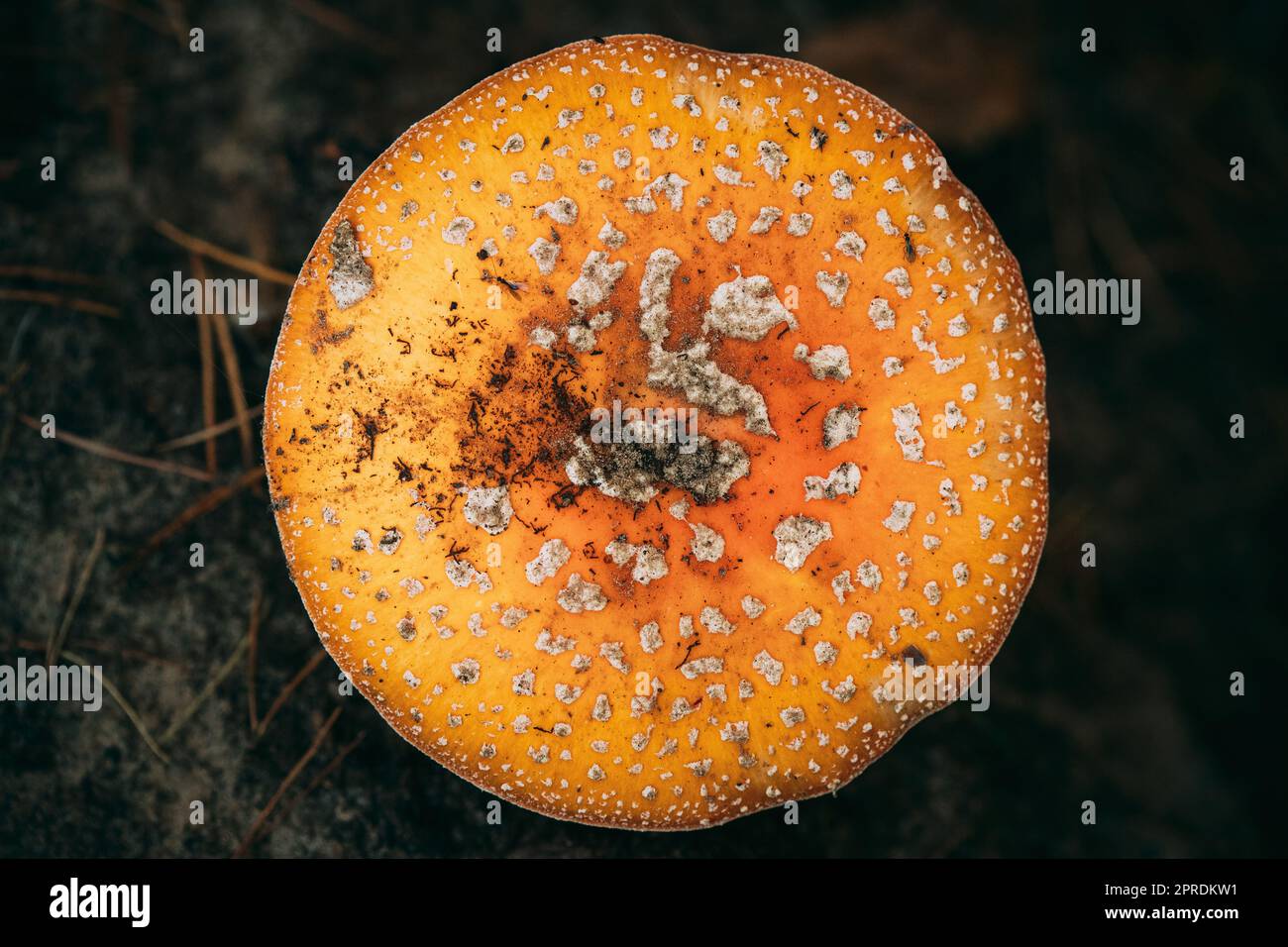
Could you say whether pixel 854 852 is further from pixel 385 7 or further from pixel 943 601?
pixel 385 7

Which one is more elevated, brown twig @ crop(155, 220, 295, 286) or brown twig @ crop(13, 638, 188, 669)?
brown twig @ crop(155, 220, 295, 286)

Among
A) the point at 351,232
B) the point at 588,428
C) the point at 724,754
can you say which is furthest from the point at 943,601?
the point at 351,232

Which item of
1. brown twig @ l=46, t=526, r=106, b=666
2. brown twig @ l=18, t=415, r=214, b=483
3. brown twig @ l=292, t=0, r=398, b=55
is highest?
brown twig @ l=292, t=0, r=398, b=55

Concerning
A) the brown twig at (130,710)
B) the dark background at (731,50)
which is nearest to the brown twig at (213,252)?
the dark background at (731,50)

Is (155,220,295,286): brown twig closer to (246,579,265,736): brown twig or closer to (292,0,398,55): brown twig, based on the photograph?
(292,0,398,55): brown twig

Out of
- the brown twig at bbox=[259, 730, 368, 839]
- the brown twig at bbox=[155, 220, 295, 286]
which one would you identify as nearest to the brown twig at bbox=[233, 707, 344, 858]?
the brown twig at bbox=[259, 730, 368, 839]

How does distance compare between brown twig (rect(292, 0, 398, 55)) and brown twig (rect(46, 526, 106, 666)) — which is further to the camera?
brown twig (rect(292, 0, 398, 55))

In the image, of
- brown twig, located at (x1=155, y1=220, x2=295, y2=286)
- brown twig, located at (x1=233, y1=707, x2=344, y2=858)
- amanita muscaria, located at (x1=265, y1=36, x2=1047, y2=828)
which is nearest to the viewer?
amanita muscaria, located at (x1=265, y1=36, x2=1047, y2=828)
